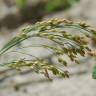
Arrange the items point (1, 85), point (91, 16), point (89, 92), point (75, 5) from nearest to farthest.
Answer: point (89, 92) → point (1, 85) → point (91, 16) → point (75, 5)

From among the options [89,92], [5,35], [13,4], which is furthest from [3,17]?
[89,92]

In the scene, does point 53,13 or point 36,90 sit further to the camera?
point 53,13

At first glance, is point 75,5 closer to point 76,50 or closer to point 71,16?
point 71,16

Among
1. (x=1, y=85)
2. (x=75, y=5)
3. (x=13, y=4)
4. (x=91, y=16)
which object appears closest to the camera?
(x=1, y=85)

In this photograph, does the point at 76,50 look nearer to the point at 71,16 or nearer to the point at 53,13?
the point at 71,16

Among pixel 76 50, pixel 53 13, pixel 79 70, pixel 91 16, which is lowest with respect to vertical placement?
pixel 76 50

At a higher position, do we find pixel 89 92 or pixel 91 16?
pixel 91 16
